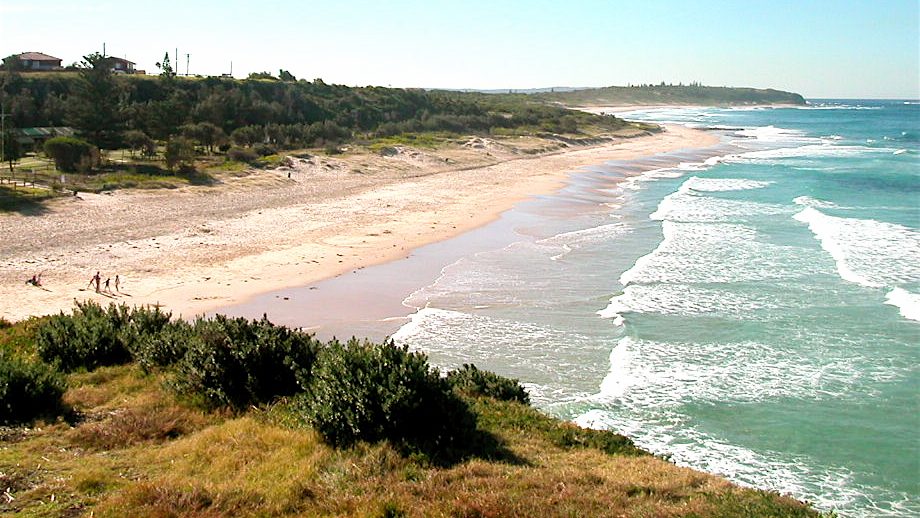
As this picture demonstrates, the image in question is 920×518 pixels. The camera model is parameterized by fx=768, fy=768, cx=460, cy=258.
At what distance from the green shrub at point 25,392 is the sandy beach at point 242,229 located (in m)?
8.99

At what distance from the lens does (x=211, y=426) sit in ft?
30.2

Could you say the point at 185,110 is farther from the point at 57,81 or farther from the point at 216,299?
the point at 216,299

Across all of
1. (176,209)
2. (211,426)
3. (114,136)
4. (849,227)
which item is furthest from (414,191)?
(211,426)

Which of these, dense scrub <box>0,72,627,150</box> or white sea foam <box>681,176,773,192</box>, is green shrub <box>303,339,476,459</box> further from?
dense scrub <box>0,72,627,150</box>

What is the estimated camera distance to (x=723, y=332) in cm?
1784

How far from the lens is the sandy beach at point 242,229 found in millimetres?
21047

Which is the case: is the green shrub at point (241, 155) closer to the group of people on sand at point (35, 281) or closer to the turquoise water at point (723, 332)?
the turquoise water at point (723, 332)

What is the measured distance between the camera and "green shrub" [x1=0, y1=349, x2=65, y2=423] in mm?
9062

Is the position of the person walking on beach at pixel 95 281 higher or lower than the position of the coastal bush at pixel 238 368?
lower

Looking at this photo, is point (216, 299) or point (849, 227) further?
point (849, 227)

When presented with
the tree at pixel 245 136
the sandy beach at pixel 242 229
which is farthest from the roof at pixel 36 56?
the sandy beach at pixel 242 229

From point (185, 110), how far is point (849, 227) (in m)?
41.7

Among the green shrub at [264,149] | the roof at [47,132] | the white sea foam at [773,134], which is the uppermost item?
the white sea foam at [773,134]

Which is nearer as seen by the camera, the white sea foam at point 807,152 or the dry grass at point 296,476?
the dry grass at point 296,476
